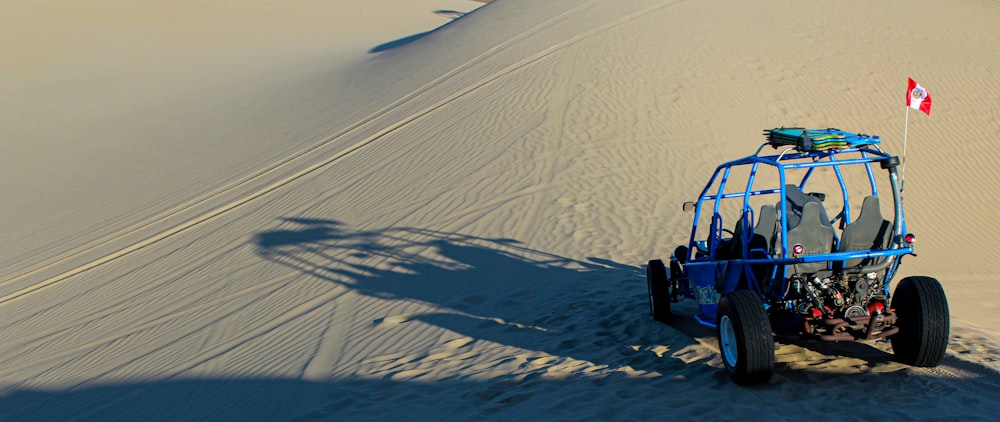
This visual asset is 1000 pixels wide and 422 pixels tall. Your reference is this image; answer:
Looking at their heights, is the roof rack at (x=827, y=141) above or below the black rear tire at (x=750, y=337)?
above

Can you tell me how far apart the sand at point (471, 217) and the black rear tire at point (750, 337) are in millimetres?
175

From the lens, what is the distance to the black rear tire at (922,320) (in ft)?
18.3

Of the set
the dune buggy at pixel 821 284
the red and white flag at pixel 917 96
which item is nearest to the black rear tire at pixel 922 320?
the dune buggy at pixel 821 284

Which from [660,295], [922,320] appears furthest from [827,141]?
[660,295]

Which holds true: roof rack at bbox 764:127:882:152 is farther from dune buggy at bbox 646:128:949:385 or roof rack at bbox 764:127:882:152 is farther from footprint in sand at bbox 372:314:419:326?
footprint in sand at bbox 372:314:419:326

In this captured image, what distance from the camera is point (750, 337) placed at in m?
5.39

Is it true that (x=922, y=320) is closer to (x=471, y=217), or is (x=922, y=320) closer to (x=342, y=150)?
(x=471, y=217)

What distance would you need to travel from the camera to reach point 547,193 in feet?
40.1

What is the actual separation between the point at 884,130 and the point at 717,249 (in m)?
9.31

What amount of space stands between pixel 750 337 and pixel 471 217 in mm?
6745

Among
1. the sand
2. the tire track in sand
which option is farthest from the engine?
the tire track in sand

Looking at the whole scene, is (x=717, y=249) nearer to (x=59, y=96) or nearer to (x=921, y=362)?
(x=921, y=362)

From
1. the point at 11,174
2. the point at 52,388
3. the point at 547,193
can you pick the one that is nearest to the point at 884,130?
the point at 547,193

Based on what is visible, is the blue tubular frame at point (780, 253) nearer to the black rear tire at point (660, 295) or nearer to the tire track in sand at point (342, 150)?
the black rear tire at point (660, 295)
